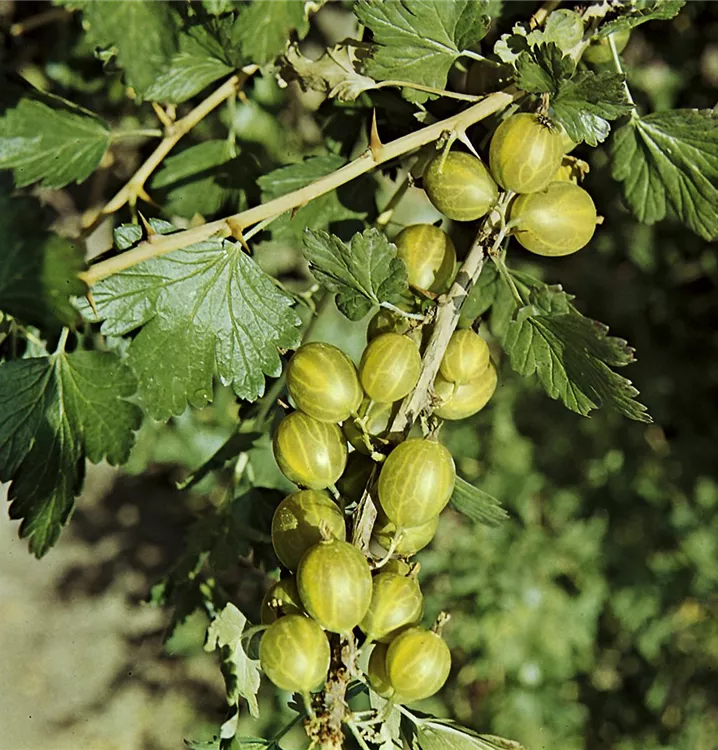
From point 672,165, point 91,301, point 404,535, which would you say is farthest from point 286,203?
point 672,165

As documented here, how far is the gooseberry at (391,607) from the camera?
0.65 m

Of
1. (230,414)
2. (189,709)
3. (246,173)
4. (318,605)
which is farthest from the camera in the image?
(189,709)

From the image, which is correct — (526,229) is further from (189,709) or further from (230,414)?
(189,709)

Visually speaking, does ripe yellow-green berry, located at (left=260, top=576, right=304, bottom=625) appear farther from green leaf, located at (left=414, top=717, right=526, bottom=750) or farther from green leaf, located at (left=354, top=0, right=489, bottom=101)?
green leaf, located at (left=354, top=0, right=489, bottom=101)

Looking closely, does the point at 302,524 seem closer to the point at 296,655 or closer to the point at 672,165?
the point at 296,655

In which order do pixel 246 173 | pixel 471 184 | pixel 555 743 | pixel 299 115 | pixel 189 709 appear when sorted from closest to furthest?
1. pixel 471 184
2. pixel 246 173
3. pixel 299 115
4. pixel 555 743
5. pixel 189 709

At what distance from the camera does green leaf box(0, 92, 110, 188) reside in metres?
0.91

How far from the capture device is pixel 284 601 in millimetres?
680

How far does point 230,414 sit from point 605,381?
0.85 metres

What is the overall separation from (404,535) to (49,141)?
0.59 metres

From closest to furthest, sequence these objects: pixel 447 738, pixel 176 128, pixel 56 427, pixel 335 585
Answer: pixel 335 585, pixel 447 738, pixel 56 427, pixel 176 128

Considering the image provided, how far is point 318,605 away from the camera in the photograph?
24.3 inches

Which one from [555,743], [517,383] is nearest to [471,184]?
[517,383]

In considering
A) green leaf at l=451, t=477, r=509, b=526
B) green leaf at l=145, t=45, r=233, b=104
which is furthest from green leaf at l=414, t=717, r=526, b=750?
green leaf at l=145, t=45, r=233, b=104
